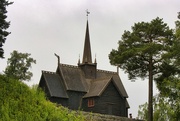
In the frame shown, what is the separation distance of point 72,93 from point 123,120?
11892 mm

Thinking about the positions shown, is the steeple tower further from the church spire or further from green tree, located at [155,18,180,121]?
green tree, located at [155,18,180,121]

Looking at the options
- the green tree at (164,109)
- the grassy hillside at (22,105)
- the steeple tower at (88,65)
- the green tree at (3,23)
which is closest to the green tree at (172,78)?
the green tree at (164,109)

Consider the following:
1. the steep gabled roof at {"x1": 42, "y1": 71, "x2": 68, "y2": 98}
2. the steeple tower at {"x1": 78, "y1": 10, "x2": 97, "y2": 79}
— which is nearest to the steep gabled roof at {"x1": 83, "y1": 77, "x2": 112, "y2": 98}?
the steeple tower at {"x1": 78, "y1": 10, "x2": 97, "y2": 79}

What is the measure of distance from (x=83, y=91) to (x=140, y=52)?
11.0 m

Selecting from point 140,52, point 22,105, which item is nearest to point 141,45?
point 140,52

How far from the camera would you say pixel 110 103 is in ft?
161

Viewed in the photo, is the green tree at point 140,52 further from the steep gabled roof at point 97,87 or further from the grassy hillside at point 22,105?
the grassy hillside at point 22,105

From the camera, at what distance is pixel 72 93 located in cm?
4791

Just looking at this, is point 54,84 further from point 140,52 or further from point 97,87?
point 140,52

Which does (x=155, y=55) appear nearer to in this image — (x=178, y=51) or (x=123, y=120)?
(x=178, y=51)

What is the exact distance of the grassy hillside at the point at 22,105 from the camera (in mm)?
16625

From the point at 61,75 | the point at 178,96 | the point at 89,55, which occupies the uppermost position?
the point at 89,55

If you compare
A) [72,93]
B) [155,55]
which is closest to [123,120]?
[155,55]

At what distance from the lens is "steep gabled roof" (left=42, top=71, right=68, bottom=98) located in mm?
46562
